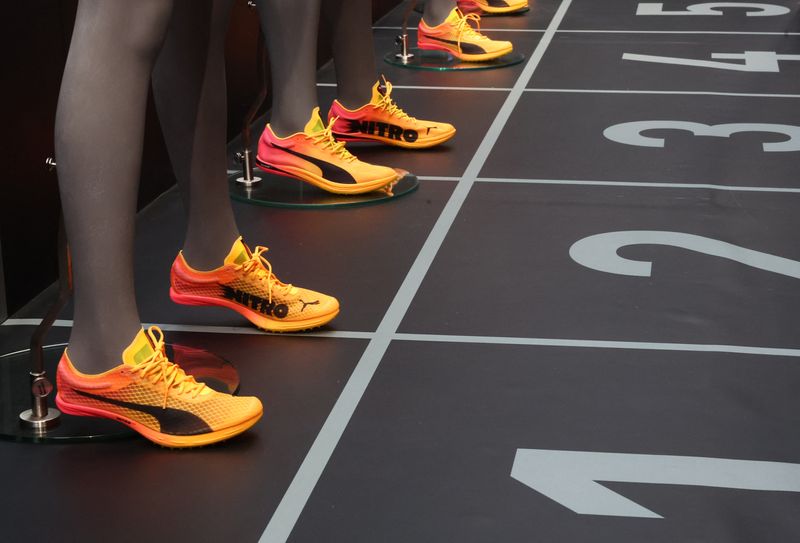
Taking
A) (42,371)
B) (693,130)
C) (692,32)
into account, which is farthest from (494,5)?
(42,371)

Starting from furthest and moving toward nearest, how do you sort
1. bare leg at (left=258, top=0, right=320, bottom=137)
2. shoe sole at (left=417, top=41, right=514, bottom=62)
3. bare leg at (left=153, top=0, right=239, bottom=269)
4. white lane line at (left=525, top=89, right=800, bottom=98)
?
shoe sole at (left=417, top=41, right=514, bottom=62) < white lane line at (left=525, top=89, right=800, bottom=98) < bare leg at (left=258, top=0, right=320, bottom=137) < bare leg at (left=153, top=0, right=239, bottom=269)

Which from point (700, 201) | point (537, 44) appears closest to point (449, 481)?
point (700, 201)

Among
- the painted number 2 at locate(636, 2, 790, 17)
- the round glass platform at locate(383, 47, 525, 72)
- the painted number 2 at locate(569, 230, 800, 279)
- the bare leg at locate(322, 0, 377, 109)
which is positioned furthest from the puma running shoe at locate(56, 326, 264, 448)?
the painted number 2 at locate(636, 2, 790, 17)

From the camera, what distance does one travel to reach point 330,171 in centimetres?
316

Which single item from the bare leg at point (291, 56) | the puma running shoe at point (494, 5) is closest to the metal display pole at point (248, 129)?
the bare leg at point (291, 56)

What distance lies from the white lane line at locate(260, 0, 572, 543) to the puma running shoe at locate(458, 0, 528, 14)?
7.33 ft

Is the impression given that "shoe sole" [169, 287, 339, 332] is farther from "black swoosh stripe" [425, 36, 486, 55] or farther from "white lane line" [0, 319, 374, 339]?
"black swoosh stripe" [425, 36, 486, 55]

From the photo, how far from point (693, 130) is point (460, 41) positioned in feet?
4.35

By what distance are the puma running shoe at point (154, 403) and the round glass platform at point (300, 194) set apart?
50.2 inches

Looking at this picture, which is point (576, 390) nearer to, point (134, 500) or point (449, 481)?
point (449, 481)

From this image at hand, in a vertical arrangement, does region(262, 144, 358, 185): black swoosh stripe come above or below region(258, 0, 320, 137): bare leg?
below

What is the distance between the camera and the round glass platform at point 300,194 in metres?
3.16

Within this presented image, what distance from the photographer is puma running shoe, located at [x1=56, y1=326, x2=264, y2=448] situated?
189cm

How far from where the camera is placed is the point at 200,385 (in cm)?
195
